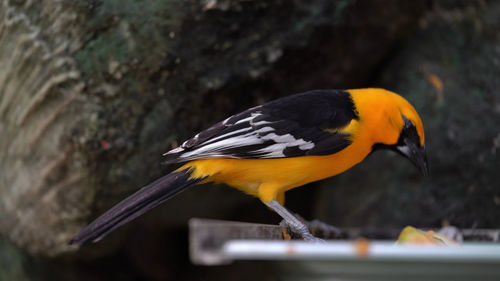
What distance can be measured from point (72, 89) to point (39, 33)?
341 mm

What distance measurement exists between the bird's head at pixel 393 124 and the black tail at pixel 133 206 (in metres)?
0.83

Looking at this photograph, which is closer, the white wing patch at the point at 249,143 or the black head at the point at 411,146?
the white wing patch at the point at 249,143

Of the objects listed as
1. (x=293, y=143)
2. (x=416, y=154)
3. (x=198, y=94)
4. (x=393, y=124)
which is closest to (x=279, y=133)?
(x=293, y=143)

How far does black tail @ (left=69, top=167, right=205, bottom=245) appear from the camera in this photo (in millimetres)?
1732

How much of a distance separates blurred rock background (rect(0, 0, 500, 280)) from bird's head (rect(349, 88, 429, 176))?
789 mm

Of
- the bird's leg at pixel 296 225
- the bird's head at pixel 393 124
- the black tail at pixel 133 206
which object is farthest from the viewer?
the bird's head at pixel 393 124

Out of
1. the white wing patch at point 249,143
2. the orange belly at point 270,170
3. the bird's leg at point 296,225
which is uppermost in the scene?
the white wing patch at point 249,143

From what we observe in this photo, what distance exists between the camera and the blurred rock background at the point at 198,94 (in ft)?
8.79

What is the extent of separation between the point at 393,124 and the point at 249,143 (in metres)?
0.71

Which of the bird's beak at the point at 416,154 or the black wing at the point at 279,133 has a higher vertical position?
the black wing at the point at 279,133

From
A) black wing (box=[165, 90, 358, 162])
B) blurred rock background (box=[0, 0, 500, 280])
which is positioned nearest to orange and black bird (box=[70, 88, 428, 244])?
black wing (box=[165, 90, 358, 162])

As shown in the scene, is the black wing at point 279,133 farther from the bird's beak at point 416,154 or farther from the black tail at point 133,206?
the bird's beak at point 416,154

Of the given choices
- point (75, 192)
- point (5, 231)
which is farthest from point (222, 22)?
point (5, 231)

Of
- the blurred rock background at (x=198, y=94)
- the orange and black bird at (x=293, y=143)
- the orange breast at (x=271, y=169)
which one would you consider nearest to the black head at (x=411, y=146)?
the orange and black bird at (x=293, y=143)
